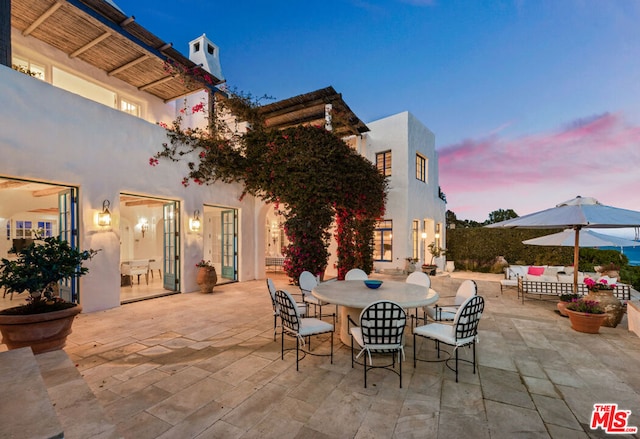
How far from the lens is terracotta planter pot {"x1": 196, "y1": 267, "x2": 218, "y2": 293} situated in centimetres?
682

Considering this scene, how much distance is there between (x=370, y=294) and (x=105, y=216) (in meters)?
A: 5.35

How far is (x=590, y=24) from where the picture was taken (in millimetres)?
7488

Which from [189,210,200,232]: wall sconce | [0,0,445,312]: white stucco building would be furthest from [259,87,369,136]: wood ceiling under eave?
[189,210,200,232]: wall sconce

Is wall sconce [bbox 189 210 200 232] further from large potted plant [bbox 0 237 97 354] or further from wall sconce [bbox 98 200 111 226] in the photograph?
large potted plant [bbox 0 237 97 354]

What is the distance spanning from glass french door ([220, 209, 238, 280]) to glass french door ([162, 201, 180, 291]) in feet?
5.80

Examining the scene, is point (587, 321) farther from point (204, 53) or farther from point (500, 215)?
point (500, 215)

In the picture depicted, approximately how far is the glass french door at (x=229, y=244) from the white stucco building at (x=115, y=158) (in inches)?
1.3

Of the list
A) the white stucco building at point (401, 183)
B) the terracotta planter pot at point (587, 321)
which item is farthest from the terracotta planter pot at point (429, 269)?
the terracotta planter pot at point (587, 321)

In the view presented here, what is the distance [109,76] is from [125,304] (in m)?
6.39

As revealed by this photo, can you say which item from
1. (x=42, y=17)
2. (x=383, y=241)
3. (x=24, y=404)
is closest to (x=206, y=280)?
(x=24, y=404)

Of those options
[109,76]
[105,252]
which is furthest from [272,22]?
[105,252]

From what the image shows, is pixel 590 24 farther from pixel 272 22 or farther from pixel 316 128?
pixel 272 22

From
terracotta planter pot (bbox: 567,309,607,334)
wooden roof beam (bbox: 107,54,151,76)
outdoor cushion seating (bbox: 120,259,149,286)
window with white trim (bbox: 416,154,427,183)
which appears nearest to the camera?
terracotta planter pot (bbox: 567,309,607,334)

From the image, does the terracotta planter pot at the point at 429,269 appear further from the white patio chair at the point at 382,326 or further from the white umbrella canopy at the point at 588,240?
the white patio chair at the point at 382,326
